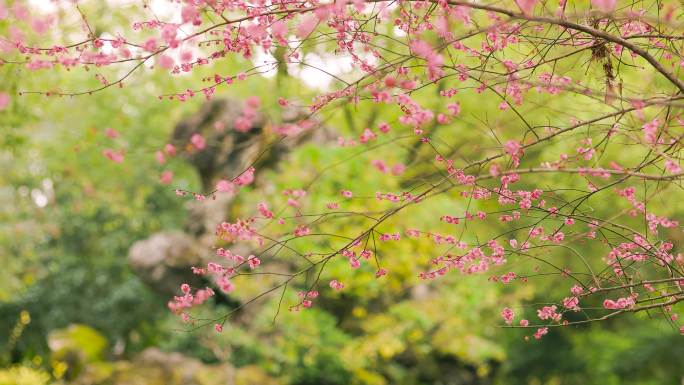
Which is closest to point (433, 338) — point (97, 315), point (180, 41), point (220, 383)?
point (220, 383)

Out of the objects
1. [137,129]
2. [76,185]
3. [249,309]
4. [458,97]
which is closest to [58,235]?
[76,185]

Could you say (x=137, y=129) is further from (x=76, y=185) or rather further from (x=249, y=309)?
(x=249, y=309)

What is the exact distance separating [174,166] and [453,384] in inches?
368

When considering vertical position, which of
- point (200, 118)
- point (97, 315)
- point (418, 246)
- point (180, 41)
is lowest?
point (180, 41)

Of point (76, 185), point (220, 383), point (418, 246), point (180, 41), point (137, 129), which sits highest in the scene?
point (137, 129)

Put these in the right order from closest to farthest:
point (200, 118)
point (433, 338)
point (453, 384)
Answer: point (433, 338) < point (453, 384) < point (200, 118)

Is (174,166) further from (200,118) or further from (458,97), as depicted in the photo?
(458,97)

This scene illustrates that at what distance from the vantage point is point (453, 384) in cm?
1104

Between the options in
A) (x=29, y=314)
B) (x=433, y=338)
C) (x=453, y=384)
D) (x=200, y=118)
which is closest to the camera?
(x=433, y=338)

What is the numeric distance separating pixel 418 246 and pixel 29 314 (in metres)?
10.7

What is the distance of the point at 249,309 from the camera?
11164 mm

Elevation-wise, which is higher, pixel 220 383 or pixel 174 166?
pixel 174 166

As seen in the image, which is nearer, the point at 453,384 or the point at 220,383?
the point at 220,383

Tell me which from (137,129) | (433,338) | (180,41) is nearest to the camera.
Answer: (180,41)
